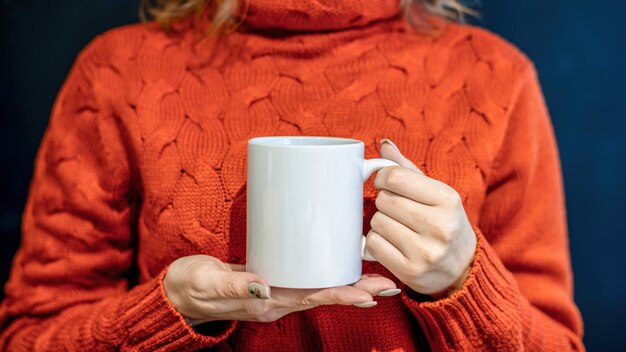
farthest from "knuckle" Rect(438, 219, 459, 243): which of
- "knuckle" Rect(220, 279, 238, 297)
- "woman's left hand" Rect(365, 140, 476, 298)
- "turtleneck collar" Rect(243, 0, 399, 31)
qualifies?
"turtleneck collar" Rect(243, 0, 399, 31)

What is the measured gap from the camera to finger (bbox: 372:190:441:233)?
2.33 ft

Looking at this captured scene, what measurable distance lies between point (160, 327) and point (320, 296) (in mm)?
245

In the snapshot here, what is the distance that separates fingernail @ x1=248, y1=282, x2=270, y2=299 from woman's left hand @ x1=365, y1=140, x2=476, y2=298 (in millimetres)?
122

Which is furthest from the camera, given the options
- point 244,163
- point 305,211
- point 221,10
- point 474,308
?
point 221,10

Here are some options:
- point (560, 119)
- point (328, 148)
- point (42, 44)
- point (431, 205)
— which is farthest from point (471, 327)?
point (42, 44)

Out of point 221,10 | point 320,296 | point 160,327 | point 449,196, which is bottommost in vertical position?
point 160,327

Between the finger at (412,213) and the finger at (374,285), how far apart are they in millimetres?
66

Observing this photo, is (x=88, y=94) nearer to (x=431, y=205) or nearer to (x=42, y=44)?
(x=42, y=44)

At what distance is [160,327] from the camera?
0.85 meters

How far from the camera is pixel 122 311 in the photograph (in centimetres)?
89

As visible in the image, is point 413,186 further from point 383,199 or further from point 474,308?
point 474,308

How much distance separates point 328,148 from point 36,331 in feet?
1.81

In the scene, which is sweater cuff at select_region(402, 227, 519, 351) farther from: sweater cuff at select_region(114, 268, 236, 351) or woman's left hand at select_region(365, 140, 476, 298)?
sweater cuff at select_region(114, 268, 236, 351)

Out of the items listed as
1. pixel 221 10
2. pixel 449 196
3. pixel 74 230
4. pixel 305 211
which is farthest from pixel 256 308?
pixel 221 10
